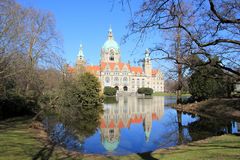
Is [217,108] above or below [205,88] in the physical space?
below


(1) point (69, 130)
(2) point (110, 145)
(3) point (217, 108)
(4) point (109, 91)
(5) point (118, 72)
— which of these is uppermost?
(5) point (118, 72)

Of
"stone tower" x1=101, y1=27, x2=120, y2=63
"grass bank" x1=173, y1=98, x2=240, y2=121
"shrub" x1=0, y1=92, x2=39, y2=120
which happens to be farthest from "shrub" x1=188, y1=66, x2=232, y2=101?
"stone tower" x1=101, y1=27, x2=120, y2=63

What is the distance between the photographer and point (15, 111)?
20.7 metres

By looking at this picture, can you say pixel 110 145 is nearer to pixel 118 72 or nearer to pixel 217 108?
pixel 217 108

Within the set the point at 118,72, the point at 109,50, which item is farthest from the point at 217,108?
the point at 109,50

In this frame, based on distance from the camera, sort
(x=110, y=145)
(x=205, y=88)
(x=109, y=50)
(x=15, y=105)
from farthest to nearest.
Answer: (x=109, y=50)
(x=205, y=88)
(x=15, y=105)
(x=110, y=145)

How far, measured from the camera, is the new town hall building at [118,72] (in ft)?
362

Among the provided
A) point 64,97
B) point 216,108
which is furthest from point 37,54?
point 216,108

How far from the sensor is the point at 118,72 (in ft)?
365

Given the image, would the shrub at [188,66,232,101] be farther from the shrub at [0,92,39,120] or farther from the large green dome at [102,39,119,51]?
the large green dome at [102,39,119,51]

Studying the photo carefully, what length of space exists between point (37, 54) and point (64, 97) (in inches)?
289

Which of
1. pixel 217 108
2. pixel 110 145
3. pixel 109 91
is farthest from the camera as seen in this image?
pixel 109 91

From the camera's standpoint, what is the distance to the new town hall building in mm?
110188

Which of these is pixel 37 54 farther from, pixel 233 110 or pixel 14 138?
pixel 233 110
